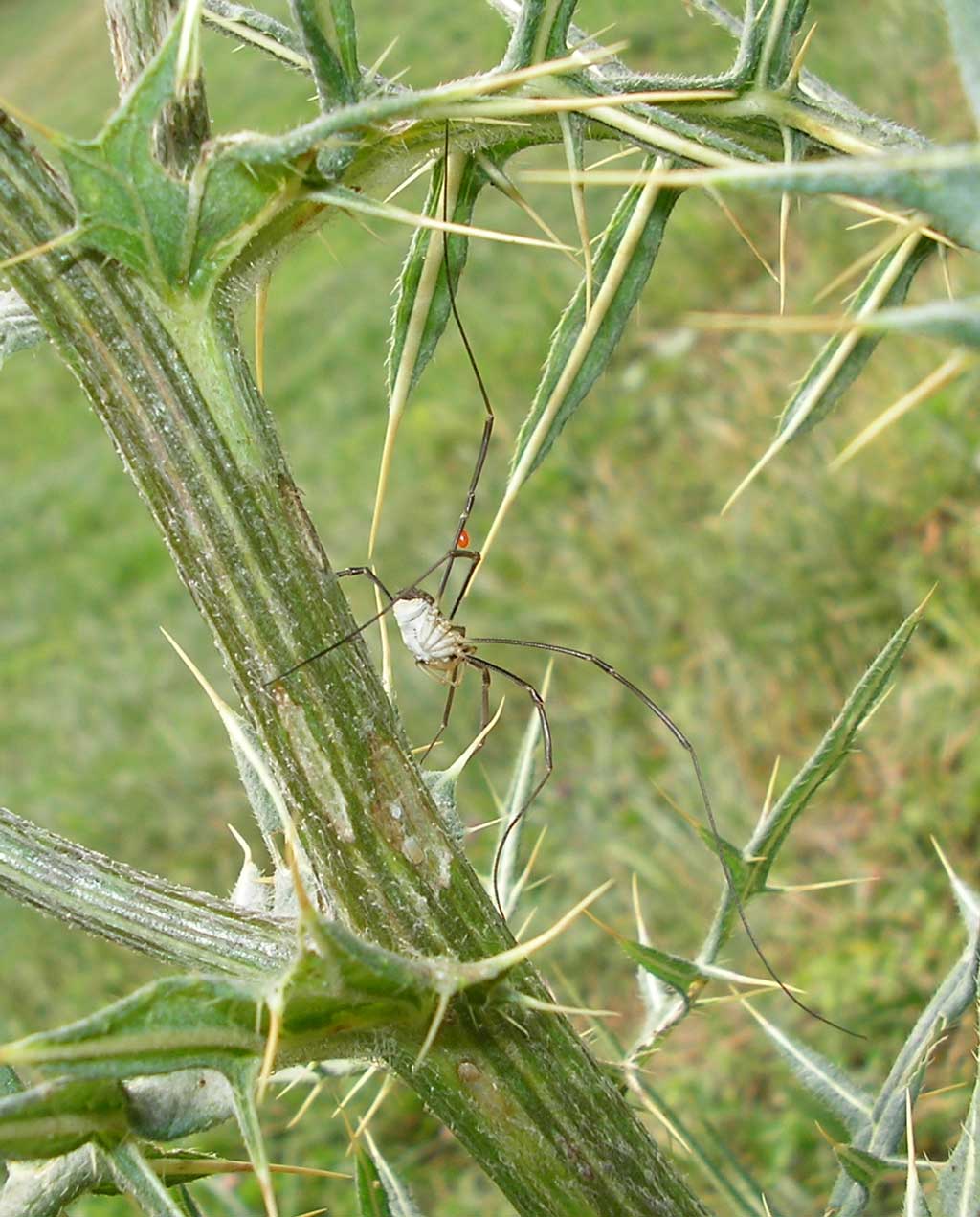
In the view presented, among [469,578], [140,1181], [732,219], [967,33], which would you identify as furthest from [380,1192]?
[967,33]

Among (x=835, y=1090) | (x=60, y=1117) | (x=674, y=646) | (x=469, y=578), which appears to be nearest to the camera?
(x=60, y=1117)

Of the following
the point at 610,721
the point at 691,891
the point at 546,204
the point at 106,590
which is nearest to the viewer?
the point at 691,891

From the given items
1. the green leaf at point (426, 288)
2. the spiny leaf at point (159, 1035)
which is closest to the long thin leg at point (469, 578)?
the green leaf at point (426, 288)

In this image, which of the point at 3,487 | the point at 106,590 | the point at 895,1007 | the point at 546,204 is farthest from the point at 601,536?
the point at 3,487

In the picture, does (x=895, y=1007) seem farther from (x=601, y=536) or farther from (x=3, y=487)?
(x=3, y=487)

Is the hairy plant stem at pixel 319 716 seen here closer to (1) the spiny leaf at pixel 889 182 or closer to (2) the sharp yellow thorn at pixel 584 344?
Answer: (2) the sharp yellow thorn at pixel 584 344

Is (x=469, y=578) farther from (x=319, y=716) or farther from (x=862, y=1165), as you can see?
(x=862, y=1165)

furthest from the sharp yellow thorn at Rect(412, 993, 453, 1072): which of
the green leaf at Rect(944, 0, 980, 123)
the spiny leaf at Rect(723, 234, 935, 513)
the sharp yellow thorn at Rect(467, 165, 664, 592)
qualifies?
the green leaf at Rect(944, 0, 980, 123)

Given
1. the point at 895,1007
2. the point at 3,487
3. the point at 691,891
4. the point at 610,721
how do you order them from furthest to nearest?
the point at 3,487
the point at 610,721
the point at 691,891
the point at 895,1007
